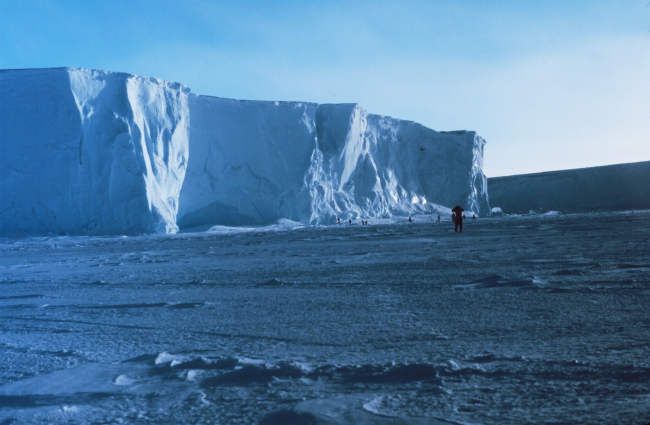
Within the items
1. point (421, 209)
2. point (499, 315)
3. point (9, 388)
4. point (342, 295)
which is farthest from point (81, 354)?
point (421, 209)

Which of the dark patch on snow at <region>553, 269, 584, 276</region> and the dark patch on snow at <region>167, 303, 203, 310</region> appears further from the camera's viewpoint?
the dark patch on snow at <region>553, 269, 584, 276</region>

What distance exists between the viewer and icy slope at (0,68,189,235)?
16.2 metres

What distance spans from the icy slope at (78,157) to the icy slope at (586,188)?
32.8 metres

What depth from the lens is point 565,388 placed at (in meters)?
1.31

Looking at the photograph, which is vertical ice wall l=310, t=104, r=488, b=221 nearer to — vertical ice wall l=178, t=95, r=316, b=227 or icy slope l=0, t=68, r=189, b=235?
vertical ice wall l=178, t=95, r=316, b=227

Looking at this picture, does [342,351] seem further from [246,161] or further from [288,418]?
[246,161]

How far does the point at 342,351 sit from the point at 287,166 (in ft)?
63.2

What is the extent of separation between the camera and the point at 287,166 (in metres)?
20.8

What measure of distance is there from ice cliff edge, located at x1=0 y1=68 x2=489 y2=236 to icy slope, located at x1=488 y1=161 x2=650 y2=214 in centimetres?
1784

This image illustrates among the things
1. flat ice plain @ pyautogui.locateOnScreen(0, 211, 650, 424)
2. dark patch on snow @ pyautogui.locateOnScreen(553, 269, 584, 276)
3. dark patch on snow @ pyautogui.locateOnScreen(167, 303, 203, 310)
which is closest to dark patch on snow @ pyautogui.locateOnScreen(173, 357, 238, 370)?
flat ice plain @ pyautogui.locateOnScreen(0, 211, 650, 424)

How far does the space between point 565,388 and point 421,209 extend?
24426 mm

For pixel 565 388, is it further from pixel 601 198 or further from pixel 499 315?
pixel 601 198

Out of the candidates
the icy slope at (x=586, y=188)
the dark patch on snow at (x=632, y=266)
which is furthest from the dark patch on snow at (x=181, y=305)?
the icy slope at (x=586, y=188)

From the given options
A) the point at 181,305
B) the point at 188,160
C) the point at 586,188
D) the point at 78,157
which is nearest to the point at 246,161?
the point at 188,160
